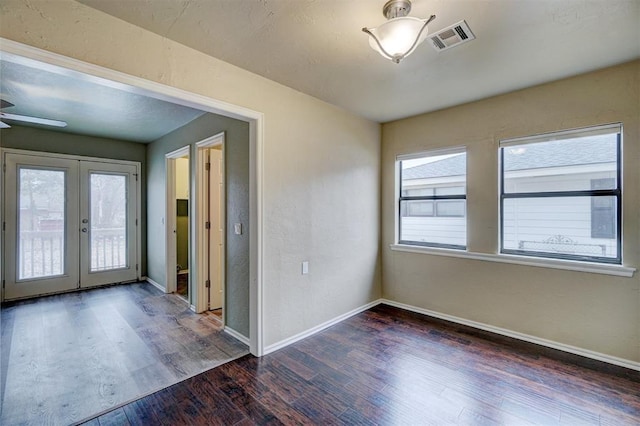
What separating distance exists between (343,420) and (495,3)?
2.74 metres

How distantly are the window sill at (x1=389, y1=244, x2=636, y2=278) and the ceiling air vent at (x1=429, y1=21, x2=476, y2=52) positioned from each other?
220 centimetres

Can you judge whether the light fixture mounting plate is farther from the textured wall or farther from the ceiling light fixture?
the textured wall

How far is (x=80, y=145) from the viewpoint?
188 inches

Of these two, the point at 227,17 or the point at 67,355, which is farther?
the point at 67,355

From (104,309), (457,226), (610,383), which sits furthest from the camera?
(104,309)

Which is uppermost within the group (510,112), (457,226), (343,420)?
(510,112)

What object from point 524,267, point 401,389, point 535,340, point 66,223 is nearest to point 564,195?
point 524,267

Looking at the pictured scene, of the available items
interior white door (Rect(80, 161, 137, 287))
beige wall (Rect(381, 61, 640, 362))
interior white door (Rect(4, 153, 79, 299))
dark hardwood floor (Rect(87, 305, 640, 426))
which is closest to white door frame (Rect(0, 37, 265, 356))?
dark hardwood floor (Rect(87, 305, 640, 426))

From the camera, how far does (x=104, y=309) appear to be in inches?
A: 150

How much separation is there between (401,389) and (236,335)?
173 cm

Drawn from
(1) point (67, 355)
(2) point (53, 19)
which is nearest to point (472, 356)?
(1) point (67, 355)

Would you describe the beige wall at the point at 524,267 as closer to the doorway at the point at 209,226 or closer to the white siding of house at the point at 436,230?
the white siding of house at the point at 436,230

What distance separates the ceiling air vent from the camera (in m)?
1.91

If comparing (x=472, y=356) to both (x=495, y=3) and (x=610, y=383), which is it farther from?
(x=495, y=3)
